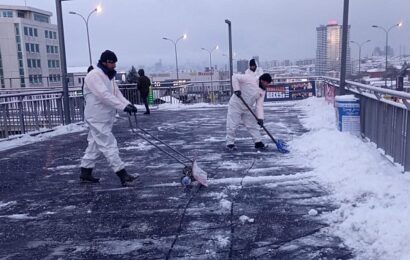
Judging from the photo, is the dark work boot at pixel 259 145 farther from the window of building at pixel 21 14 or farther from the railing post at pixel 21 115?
the window of building at pixel 21 14

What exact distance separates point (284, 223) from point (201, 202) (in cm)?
119

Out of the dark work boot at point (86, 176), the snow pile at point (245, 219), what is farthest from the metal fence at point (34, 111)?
the snow pile at point (245, 219)

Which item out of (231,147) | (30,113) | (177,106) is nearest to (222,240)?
(231,147)

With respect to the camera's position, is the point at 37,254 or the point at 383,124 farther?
the point at 383,124

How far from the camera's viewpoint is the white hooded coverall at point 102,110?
5.77 m

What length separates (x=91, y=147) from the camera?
20.1ft

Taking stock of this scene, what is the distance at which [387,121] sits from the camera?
6.67 meters

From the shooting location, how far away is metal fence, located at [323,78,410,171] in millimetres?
5789

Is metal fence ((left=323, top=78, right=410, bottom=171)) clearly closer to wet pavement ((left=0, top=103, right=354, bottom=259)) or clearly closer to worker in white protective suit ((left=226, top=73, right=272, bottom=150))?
wet pavement ((left=0, top=103, right=354, bottom=259))

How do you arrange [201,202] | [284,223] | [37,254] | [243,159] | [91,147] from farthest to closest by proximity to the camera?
[243,159]
[91,147]
[201,202]
[284,223]
[37,254]

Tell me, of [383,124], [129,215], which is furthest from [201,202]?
[383,124]

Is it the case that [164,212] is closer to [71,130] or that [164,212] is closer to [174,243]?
[174,243]

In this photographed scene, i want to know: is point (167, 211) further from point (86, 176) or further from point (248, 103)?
point (248, 103)

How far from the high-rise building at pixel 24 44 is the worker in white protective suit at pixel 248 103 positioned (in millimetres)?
64355
